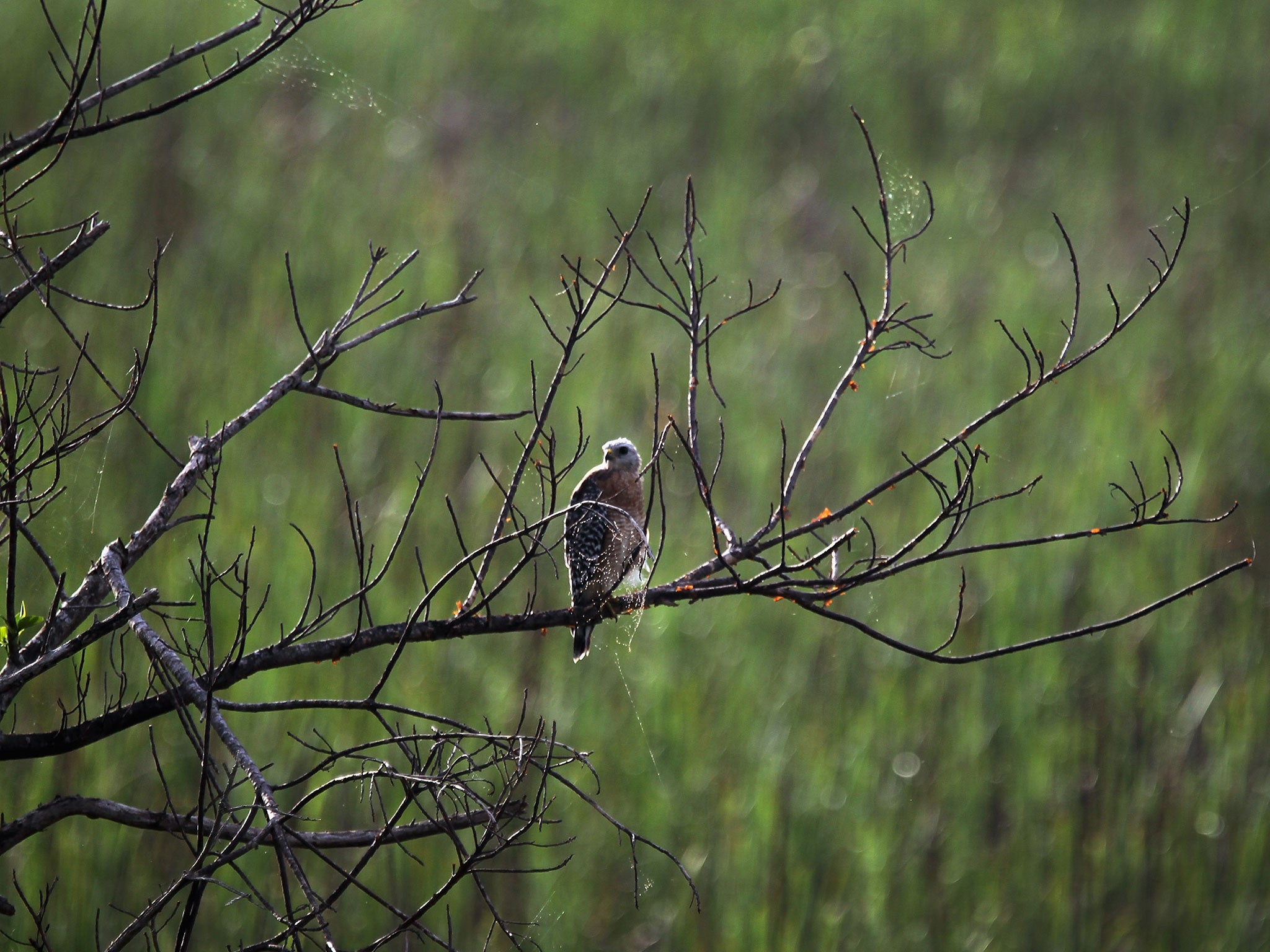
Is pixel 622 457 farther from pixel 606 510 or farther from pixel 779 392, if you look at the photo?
pixel 779 392

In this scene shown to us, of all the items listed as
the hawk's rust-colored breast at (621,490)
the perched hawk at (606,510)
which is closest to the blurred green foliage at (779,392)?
the perched hawk at (606,510)

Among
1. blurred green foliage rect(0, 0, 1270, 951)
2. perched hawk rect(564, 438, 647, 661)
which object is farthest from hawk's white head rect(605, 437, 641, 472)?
blurred green foliage rect(0, 0, 1270, 951)

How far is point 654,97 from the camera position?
29.6 feet

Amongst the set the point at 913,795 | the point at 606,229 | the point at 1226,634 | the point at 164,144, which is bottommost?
the point at 913,795

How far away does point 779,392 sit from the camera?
21.2 feet

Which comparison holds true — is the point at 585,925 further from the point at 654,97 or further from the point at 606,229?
the point at 654,97

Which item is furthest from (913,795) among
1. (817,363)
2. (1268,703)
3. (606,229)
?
(606,229)

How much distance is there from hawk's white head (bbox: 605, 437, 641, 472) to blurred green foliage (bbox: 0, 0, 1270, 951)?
93 cm

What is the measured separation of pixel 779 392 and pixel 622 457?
7.04 ft

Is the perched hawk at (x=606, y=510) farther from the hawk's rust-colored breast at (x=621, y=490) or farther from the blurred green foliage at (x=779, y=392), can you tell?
the blurred green foliage at (x=779, y=392)

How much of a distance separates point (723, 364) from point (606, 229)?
1.36m

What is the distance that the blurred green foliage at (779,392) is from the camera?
4375 millimetres

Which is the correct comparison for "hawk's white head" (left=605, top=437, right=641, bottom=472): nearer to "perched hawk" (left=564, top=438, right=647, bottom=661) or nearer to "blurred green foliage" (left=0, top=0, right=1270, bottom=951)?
"perched hawk" (left=564, top=438, right=647, bottom=661)

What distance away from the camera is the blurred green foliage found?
438 centimetres
